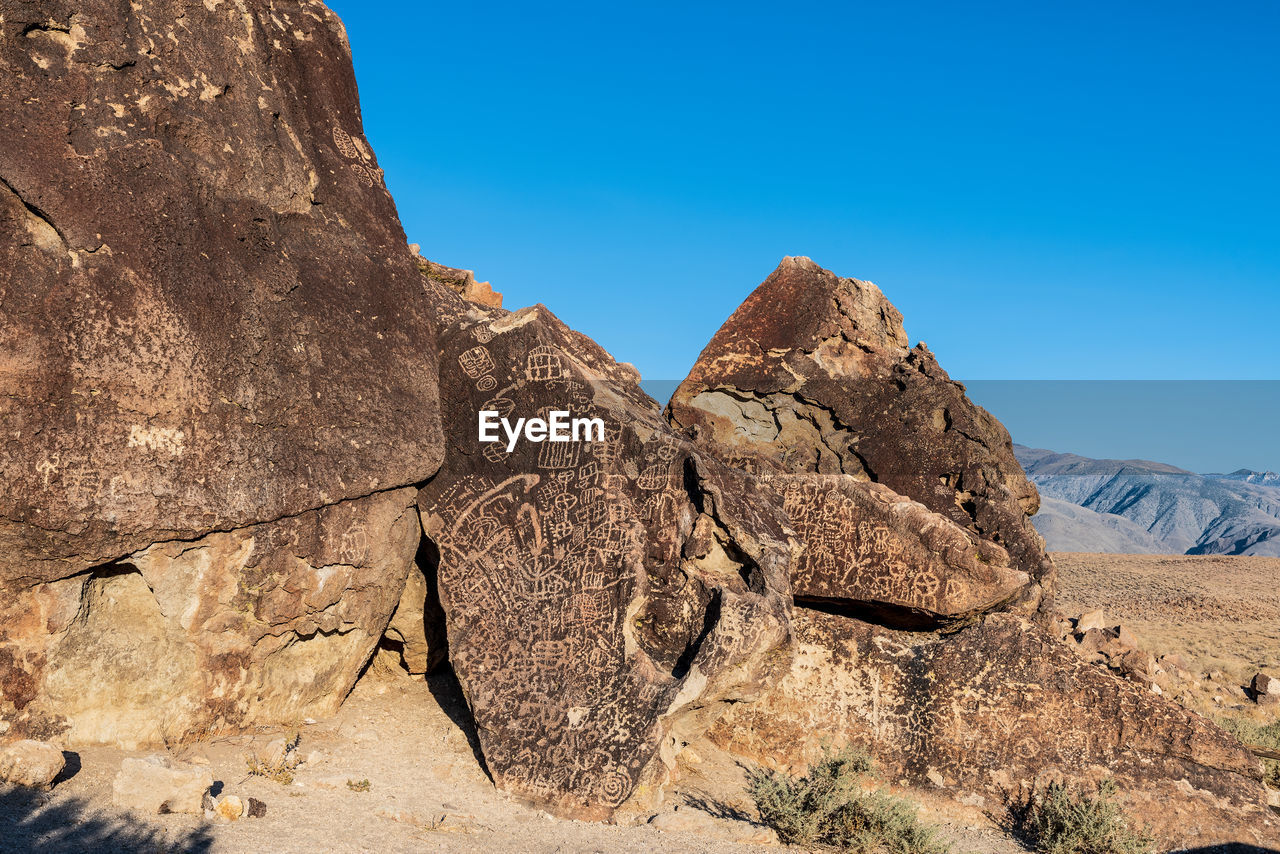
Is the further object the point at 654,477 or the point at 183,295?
the point at 654,477

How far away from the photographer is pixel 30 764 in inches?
172

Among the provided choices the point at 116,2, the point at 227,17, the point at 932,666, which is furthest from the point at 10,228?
the point at 932,666

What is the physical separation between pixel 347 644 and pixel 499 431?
60.6 inches

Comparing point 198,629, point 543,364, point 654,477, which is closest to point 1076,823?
point 654,477

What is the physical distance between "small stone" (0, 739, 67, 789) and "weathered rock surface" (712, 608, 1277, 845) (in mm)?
3743

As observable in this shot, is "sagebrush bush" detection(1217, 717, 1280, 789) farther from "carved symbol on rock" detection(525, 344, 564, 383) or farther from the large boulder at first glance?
the large boulder

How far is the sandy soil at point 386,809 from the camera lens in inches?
165

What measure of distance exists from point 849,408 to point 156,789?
682cm

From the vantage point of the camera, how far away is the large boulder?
15.8 feet

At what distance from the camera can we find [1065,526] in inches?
2021

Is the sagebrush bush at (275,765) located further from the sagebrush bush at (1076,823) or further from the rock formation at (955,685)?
the sagebrush bush at (1076,823)

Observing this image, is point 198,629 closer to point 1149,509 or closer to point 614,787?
point 614,787

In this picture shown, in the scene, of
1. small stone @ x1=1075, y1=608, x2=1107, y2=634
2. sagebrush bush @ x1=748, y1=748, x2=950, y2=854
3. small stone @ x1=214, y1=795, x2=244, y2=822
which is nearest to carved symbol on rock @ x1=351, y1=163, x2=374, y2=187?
small stone @ x1=214, y1=795, x2=244, y2=822

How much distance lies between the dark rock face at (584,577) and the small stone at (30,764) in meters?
2.05
